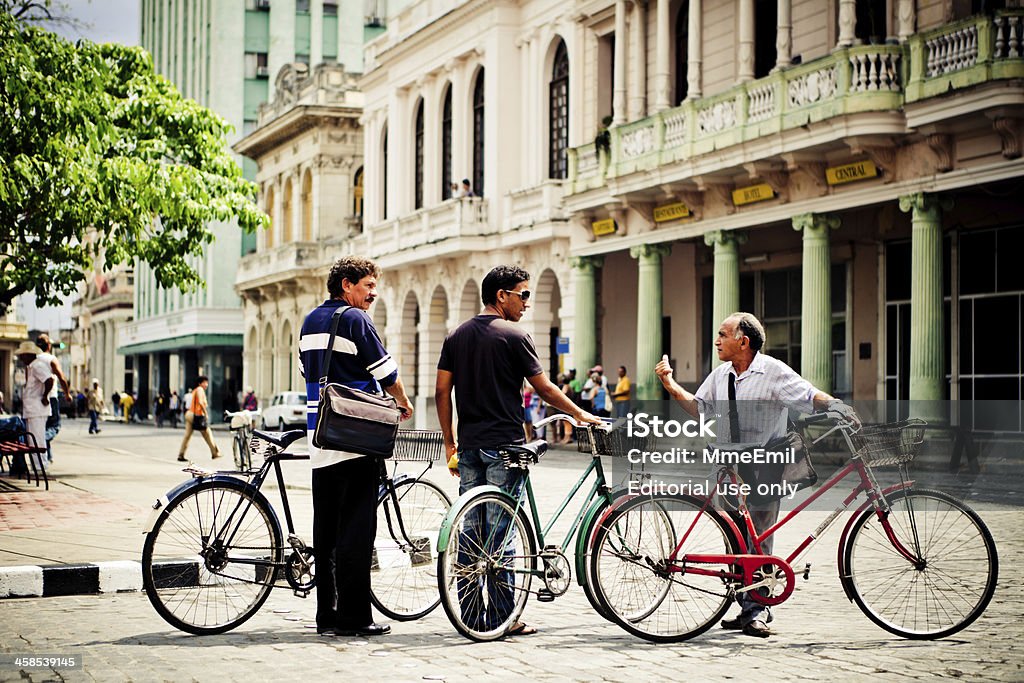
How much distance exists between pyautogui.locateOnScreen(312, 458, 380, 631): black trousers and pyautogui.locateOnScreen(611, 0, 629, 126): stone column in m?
24.0

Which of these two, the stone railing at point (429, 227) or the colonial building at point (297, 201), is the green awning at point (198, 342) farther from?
the stone railing at point (429, 227)

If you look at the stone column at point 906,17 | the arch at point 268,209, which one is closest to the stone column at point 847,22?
the stone column at point 906,17

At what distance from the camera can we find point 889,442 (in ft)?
24.0

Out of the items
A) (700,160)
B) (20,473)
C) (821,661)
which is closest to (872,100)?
(700,160)

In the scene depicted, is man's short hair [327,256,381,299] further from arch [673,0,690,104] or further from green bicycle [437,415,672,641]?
arch [673,0,690,104]

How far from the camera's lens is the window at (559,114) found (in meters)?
35.3

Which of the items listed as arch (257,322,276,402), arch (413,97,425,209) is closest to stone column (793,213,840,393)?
arch (413,97,425,209)

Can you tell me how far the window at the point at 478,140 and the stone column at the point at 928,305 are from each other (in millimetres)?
18600

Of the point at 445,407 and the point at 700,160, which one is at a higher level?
the point at 700,160

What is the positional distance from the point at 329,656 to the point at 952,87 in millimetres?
16562

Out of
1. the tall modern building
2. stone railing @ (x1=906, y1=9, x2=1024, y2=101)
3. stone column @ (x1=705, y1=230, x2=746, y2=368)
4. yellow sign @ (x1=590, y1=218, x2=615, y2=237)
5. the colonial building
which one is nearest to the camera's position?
stone railing @ (x1=906, y1=9, x2=1024, y2=101)

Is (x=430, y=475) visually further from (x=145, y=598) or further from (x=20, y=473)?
(x=20, y=473)

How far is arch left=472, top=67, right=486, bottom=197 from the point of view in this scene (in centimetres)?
3900

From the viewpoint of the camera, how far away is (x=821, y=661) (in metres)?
6.79
